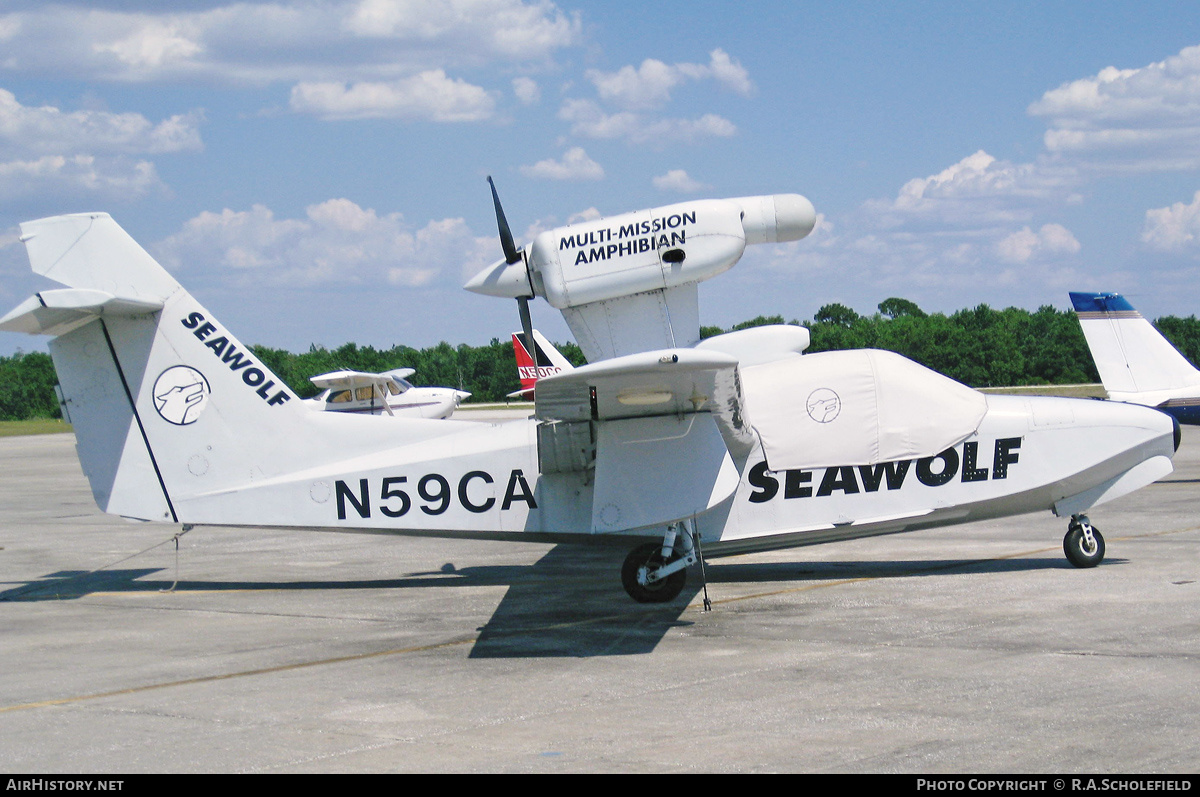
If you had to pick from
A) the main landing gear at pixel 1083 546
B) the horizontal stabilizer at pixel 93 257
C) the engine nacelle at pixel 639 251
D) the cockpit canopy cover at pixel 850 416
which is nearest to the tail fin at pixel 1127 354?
the main landing gear at pixel 1083 546

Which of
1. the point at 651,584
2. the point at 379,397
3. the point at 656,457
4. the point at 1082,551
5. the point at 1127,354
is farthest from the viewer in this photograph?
the point at 379,397

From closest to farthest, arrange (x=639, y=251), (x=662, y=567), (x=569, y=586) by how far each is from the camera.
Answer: (x=639, y=251) → (x=662, y=567) → (x=569, y=586)

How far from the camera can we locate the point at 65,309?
35.4ft

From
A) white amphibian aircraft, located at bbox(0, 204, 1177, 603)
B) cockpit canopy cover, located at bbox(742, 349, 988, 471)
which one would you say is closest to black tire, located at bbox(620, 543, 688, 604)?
white amphibian aircraft, located at bbox(0, 204, 1177, 603)

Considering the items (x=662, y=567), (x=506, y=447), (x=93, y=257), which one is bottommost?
(x=662, y=567)

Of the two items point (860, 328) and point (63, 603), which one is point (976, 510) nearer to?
point (63, 603)

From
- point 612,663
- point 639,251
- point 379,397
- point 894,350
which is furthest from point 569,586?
point 894,350

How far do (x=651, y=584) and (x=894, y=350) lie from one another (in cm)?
4502

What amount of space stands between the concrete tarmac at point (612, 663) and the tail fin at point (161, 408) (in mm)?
1338

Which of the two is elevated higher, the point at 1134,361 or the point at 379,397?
the point at 379,397

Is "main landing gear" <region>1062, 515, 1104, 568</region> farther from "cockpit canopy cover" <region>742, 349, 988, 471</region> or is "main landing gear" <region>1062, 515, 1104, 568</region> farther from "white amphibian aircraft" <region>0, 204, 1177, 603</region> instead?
"cockpit canopy cover" <region>742, 349, 988, 471</region>

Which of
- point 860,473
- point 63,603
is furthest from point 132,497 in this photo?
point 860,473

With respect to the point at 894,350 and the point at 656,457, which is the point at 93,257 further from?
the point at 894,350

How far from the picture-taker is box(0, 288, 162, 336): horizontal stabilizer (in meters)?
10.5
